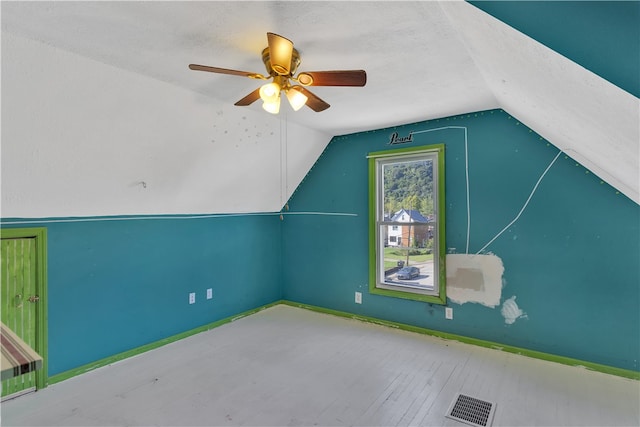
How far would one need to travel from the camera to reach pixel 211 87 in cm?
250

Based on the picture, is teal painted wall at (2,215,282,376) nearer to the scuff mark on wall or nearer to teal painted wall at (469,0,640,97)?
the scuff mark on wall

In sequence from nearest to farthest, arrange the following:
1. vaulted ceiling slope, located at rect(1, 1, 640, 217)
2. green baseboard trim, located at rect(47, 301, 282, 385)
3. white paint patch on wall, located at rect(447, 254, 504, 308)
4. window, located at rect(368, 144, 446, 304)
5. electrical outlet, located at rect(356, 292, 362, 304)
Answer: vaulted ceiling slope, located at rect(1, 1, 640, 217)
green baseboard trim, located at rect(47, 301, 282, 385)
white paint patch on wall, located at rect(447, 254, 504, 308)
window, located at rect(368, 144, 446, 304)
electrical outlet, located at rect(356, 292, 362, 304)

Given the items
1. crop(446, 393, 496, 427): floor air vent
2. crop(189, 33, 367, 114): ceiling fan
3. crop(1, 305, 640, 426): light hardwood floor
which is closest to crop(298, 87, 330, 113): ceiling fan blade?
crop(189, 33, 367, 114): ceiling fan

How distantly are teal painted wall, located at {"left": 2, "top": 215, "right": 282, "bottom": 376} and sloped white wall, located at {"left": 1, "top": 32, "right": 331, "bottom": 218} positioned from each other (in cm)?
20

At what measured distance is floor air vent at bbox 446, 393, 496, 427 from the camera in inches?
83.7

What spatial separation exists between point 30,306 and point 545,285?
4310 millimetres

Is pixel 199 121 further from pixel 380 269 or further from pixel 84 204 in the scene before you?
pixel 380 269

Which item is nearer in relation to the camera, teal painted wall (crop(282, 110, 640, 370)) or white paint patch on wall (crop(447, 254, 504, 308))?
teal painted wall (crop(282, 110, 640, 370))

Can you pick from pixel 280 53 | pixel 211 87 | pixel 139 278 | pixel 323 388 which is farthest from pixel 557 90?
pixel 139 278

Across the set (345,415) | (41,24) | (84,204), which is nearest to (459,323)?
(345,415)

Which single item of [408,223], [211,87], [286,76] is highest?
[211,87]

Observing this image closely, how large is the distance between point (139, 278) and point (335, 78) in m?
2.68

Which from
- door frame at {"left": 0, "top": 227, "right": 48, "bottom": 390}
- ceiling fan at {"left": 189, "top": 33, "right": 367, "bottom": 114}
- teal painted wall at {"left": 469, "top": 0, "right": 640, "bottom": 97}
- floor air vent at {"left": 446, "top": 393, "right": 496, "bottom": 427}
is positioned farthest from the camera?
door frame at {"left": 0, "top": 227, "right": 48, "bottom": 390}

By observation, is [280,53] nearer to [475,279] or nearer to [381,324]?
[475,279]
